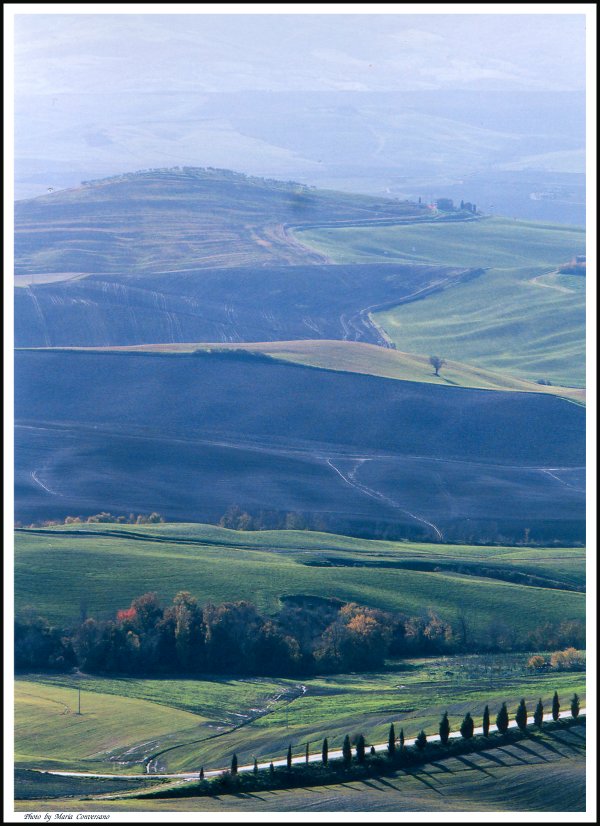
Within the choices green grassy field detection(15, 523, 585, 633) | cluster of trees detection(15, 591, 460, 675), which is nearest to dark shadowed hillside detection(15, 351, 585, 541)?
green grassy field detection(15, 523, 585, 633)

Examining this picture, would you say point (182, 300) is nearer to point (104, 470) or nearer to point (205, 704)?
point (104, 470)

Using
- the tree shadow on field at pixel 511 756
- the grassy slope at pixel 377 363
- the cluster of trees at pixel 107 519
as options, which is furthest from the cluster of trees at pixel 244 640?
the grassy slope at pixel 377 363

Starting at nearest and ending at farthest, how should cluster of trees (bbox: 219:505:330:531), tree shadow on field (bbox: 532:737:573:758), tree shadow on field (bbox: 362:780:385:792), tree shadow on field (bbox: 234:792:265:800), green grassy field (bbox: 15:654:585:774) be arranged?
1. tree shadow on field (bbox: 234:792:265:800)
2. tree shadow on field (bbox: 362:780:385:792)
3. tree shadow on field (bbox: 532:737:573:758)
4. green grassy field (bbox: 15:654:585:774)
5. cluster of trees (bbox: 219:505:330:531)

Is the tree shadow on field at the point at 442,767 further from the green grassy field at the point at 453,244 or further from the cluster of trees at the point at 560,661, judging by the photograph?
the green grassy field at the point at 453,244

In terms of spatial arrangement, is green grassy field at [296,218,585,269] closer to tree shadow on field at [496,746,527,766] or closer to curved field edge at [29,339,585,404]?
curved field edge at [29,339,585,404]

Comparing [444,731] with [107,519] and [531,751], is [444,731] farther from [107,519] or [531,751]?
[107,519]

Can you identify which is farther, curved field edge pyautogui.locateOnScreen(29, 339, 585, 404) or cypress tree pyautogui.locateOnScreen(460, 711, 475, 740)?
curved field edge pyautogui.locateOnScreen(29, 339, 585, 404)
